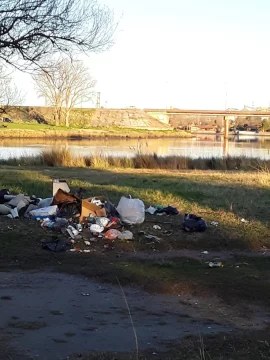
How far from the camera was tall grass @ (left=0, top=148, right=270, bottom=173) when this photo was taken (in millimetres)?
22578

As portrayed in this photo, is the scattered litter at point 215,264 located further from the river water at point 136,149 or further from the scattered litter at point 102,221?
the river water at point 136,149

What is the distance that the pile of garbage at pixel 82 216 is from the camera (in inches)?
340

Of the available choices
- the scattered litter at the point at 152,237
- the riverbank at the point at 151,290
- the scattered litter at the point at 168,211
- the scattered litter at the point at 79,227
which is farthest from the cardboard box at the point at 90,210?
the scattered litter at the point at 168,211

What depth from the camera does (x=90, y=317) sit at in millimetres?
5461

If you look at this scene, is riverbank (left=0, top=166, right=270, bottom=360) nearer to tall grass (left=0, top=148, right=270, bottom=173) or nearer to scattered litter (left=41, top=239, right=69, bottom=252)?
scattered litter (left=41, top=239, right=69, bottom=252)

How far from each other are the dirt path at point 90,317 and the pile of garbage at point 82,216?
1.75 metres

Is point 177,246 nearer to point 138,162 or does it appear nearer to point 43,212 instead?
point 43,212

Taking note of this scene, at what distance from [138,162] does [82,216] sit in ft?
45.6

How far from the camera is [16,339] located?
15.6 ft

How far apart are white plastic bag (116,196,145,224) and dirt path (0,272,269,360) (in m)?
2.56

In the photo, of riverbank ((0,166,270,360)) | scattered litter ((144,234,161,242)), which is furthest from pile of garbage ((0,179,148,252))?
scattered litter ((144,234,161,242))

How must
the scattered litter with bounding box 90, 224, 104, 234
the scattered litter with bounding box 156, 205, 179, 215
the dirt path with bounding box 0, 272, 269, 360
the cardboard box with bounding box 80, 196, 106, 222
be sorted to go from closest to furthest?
the dirt path with bounding box 0, 272, 269, 360, the scattered litter with bounding box 90, 224, 104, 234, the cardboard box with bounding box 80, 196, 106, 222, the scattered litter with bounding box 156, 205, 179, 215

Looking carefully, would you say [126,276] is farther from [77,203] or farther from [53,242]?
[77,203]

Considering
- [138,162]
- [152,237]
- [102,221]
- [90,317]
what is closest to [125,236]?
[152,237]
